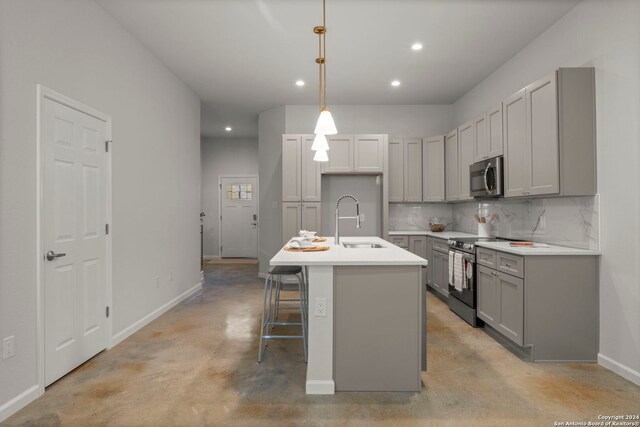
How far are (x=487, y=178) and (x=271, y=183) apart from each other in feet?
11.4

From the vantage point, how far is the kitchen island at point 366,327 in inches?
94.1

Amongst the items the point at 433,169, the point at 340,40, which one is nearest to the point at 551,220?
the point at 433,169

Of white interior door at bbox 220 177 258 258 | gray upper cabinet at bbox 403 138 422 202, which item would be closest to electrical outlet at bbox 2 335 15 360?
gray upper cabinet at bbox 403 138 422 202

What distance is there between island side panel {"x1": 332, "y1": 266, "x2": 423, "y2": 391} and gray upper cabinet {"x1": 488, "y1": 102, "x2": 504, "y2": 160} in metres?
2.24

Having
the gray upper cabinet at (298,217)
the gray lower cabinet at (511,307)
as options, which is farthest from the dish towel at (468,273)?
the gray upper cabinet at (298,217)

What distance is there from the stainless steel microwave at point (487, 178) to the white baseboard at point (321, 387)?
2679 mm

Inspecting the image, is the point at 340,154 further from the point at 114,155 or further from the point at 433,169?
the point at 114,155

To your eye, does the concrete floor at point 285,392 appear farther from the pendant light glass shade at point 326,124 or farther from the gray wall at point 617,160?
the pendant light glass shade at point 326,124

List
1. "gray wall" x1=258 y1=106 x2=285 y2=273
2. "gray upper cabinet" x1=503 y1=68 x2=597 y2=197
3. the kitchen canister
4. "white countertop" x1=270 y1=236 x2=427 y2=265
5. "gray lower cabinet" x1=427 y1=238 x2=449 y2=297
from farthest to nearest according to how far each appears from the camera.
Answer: "gray wall" x1=258 y1=106 x2=285 y2=273
"gray lower cabinet" x1=427 y1=238 x2=449 y2=297
the kitchen canister
"gray upper cabinet" x1=503 y1=68 x2=597 y2=197
"white countertop" x1=270 y1=236 x2=427 y2=265

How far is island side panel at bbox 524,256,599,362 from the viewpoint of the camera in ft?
9.37

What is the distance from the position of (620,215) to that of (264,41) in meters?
3.50

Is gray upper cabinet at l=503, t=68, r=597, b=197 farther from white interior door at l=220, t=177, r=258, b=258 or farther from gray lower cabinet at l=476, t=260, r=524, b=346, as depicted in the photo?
white interior door at l=220, t=177, r=258, b=258

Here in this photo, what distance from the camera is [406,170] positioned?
556 centimetres

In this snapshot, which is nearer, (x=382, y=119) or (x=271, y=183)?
(x=382, y=119)
